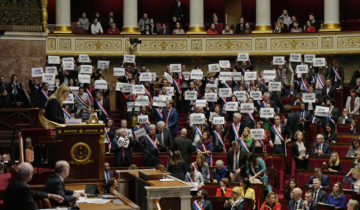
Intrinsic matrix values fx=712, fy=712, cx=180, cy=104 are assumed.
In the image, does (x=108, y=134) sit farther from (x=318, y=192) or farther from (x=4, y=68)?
(x=318, y=192)

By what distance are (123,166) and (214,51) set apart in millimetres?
12066

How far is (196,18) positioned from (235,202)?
1624 centimetres

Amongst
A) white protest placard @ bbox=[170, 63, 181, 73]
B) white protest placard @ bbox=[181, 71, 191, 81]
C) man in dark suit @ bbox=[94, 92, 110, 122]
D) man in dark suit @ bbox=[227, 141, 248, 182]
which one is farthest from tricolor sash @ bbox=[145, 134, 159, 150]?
white protest placard @ bbox=[181, 71, 191, 81]

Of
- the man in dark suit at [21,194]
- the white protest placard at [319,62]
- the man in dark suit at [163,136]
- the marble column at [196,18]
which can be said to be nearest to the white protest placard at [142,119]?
the man in dark suit at [163,136]

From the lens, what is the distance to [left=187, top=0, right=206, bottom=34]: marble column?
94.0 ft

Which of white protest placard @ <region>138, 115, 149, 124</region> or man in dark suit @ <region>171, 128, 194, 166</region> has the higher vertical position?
white protest placard @ <region>138, 115, 149, 124</region>

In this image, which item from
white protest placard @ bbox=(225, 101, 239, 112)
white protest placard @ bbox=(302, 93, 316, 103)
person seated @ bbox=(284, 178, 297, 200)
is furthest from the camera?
white protest placard @ bbox=(302, 93, 316, 103)

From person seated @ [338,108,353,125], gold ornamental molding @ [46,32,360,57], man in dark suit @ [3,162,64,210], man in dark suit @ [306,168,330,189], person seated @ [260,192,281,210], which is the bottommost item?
person seated @ [260,192,281,210]

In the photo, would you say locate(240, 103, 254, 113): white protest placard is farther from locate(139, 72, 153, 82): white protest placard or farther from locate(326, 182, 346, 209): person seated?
locate(326, 182, 346, 209): person seated

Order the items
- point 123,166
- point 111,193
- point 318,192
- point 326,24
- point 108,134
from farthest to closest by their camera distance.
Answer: point 326,24 < point 108,134 < point 123,166 < point 318,192 < point 111,193

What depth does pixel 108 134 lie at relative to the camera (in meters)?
18.3

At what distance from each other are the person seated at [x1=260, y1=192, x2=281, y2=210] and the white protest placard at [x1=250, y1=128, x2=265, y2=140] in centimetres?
385

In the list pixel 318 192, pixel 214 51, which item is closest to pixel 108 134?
pixel 318 192

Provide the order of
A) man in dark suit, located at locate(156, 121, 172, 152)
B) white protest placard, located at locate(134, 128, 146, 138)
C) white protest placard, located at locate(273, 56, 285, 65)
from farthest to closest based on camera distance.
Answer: white protest placard, located at locate(273, 56, 285, 65)
man in dark suit, located at locate(156, 121, 172, 152)
white protest placard, located at locate(134, 128, 146, 138)
